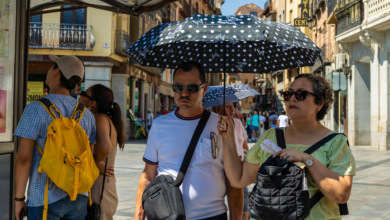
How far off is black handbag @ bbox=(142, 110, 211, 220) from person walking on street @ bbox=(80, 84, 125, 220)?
1130 mm

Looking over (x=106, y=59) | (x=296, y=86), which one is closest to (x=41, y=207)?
(x=296, y=86)

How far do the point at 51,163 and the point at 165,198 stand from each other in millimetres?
826

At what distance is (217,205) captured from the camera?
10.3ft

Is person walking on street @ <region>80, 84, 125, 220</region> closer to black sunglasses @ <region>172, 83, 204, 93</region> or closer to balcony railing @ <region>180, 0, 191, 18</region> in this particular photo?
black sunglasses @ <region>172, 83, 204, 93</region>

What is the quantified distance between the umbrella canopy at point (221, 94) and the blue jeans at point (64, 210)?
14.5ft

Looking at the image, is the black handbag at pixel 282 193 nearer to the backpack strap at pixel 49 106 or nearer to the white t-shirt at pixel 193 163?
the white t-shirt at pixel 193 163

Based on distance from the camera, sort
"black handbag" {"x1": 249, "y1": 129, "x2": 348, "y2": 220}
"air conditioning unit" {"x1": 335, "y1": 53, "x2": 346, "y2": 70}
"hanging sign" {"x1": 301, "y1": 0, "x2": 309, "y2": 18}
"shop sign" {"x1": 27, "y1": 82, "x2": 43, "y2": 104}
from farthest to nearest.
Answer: "hanging sign" {"x1": 301, "y1": 0, "x2": 309, "y2": 18} < "air conditioning unit" {"x1": 335, "y1": 53, "x2": 346, "y2": 70} < "shop sign" {"x1": 27, "y1": 82, "x2": 43, "y2": 104} < "black handbag" {"x1": 249, "y1": 129, "x2": 348, "y2": 220}

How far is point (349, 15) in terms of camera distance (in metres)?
22.9

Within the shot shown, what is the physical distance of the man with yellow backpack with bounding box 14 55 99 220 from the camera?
312 cm

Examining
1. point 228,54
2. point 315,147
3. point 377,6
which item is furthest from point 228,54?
point 377,6

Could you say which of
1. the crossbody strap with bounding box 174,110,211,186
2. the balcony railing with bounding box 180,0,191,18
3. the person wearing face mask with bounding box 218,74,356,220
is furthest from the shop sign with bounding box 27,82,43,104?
the person wearing face mask with bounding box 218,74,356,220

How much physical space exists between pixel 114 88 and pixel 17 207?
73.7ft

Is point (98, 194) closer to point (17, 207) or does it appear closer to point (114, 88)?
point (17, 207)

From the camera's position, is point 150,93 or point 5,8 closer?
point 5,8
